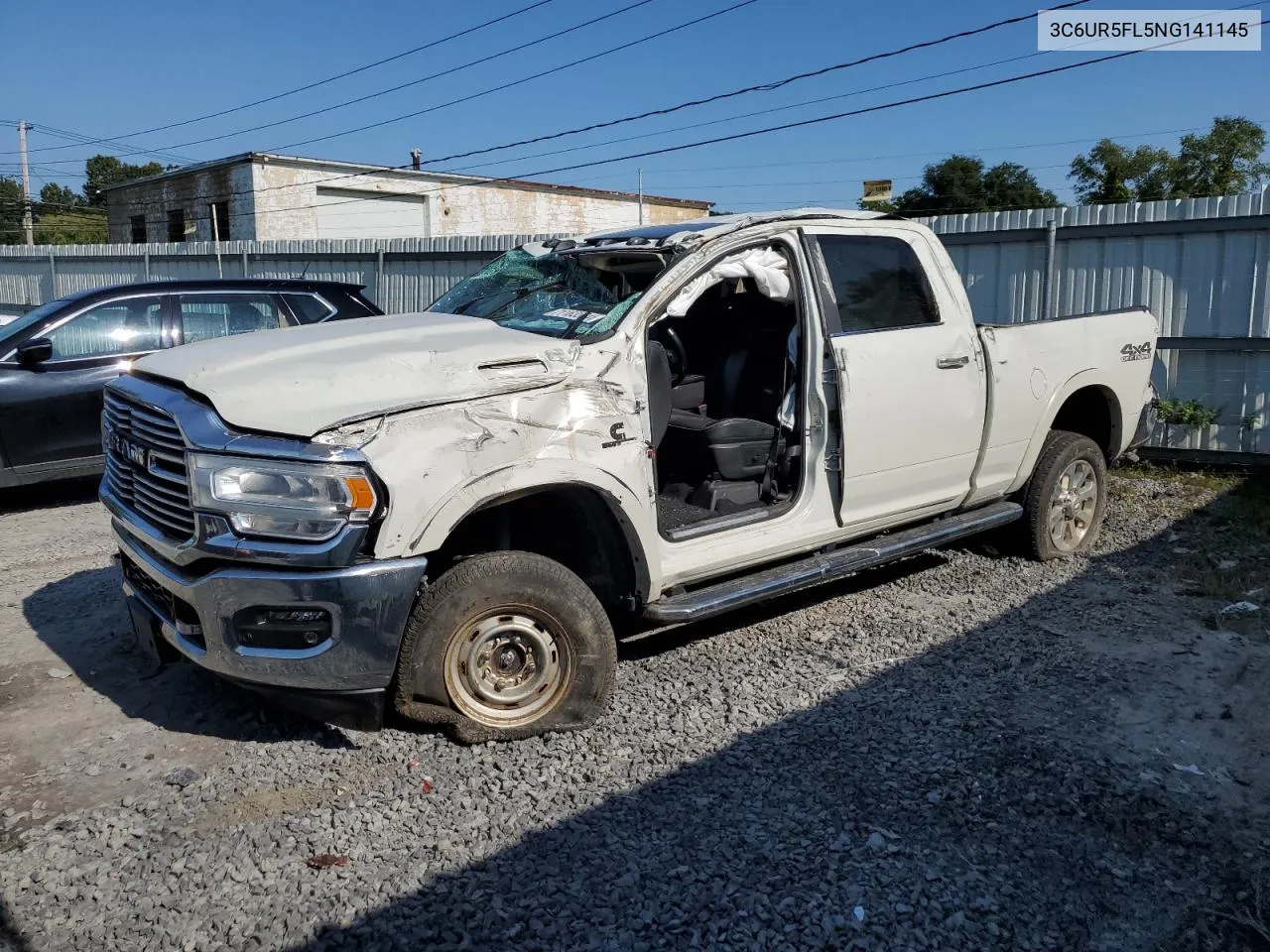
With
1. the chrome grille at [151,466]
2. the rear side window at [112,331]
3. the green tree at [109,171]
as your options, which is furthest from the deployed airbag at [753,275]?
the green tree at [109,171]

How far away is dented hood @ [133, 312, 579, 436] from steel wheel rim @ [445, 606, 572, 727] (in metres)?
0.87

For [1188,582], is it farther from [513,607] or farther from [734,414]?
[513,607]

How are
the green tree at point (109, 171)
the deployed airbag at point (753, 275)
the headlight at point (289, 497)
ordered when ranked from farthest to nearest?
the green tree at point (109, 171)
the deployed airbag at point (753, 275)
the headlight at point (289, 497)

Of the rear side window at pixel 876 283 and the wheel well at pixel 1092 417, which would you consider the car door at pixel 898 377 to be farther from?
the wheel well at pixel 1092 417

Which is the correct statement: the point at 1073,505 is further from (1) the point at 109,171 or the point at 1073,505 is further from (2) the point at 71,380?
(1) the point at 109,171

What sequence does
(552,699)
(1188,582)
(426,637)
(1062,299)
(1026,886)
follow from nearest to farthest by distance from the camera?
(1026,886) < (426,637) < (552,699) < (1188,582) < (1062,299)

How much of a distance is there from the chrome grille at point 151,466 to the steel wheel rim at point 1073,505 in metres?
5.01

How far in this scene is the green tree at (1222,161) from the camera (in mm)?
43188

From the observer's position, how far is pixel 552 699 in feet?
13.0

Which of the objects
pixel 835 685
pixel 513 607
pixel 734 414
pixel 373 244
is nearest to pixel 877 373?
pixel 734 414

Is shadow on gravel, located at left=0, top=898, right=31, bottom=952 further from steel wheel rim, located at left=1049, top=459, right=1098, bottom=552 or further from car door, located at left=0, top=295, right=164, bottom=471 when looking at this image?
steel wheel rim, located at left=1049, top=459, right=1098, bottom=552

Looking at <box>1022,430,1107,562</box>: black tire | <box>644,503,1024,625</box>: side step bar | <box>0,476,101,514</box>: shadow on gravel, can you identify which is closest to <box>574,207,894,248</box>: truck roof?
<box>644,503,1024,625</box>: side step bar

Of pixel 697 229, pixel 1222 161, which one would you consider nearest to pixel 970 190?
pixel 1222 161

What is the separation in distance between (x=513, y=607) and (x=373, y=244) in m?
13.0
